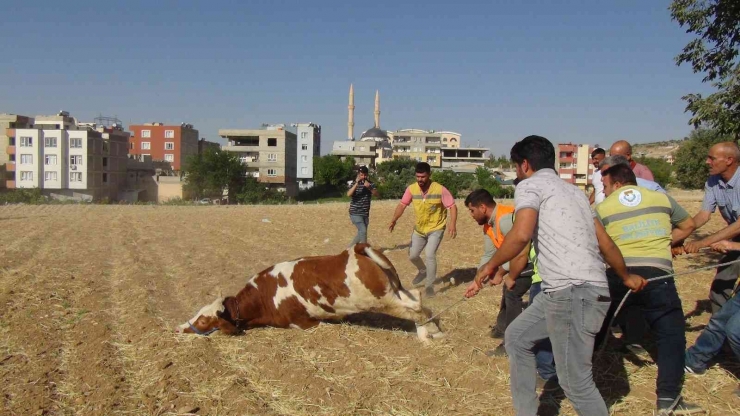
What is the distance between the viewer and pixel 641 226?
470 cm

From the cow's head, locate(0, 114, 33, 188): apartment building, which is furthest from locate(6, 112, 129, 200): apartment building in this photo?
the cow's head

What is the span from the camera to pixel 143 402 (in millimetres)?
4820

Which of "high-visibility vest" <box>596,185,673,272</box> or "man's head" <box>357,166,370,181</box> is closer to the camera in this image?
"high-visibility vest" <box>596,185,673,272</box>

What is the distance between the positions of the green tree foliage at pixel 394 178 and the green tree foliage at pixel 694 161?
2462 centimetres

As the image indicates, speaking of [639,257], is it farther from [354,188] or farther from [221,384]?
[354,188]

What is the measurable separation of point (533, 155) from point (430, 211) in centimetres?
477

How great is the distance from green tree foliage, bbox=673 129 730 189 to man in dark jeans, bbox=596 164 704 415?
43526mm

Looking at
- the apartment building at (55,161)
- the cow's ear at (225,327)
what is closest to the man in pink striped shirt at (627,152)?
the cow's ear at (225,327)

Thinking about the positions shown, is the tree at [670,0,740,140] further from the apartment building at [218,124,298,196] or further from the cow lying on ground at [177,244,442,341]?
the apartment building at [218,124,298,196]

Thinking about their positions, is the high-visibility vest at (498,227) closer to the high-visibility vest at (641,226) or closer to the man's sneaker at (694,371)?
the high-visibility vest at (641,226)

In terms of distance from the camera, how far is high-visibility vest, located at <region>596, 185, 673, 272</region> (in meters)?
4.67

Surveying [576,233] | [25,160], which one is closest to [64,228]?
[576,233]

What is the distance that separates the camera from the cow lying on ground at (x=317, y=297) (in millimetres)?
6285

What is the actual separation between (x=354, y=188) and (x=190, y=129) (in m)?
102
